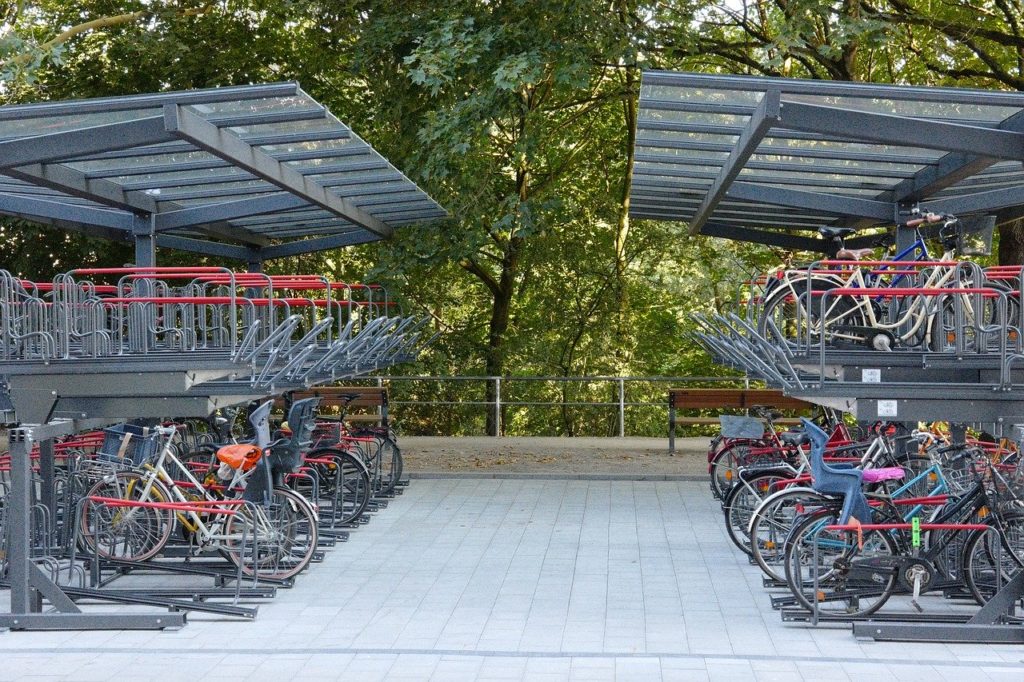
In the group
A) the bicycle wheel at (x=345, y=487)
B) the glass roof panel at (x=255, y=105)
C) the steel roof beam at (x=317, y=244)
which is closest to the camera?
the glass roof panel at (x=255, y=105)

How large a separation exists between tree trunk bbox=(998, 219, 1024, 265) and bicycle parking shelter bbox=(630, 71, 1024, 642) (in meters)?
3.48

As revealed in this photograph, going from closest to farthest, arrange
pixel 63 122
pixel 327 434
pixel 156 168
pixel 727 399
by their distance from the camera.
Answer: pixel 63 122, pixel 156 168, pixel 327 434, pixel 727 399

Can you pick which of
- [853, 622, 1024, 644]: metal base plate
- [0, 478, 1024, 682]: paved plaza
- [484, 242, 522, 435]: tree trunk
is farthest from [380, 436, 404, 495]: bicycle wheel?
[484, 242, 522, 435]: tree trunk

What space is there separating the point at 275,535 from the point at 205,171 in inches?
165

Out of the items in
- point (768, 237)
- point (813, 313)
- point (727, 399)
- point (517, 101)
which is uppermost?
point (517, 101)

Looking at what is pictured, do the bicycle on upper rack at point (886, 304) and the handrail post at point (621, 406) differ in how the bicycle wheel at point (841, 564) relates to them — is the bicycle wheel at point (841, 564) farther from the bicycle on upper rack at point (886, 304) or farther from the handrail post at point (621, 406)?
the handrail post at point (621, 406)

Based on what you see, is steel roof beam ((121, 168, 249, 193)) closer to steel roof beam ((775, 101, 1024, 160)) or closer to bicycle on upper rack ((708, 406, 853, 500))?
bicycle on upper rack ((708, 406, 853, 500))

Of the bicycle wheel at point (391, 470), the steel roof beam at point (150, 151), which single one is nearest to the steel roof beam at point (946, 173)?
the bicycle wheel at point (391, 470)

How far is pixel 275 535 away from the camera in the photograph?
8680 millimetres

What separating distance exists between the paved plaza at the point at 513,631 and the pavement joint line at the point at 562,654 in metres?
0.02

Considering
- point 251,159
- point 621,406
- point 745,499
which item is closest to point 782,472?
point 745,499

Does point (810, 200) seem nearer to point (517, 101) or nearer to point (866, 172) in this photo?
point (866, 172)

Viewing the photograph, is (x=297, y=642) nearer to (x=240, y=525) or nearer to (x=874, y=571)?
(x=240, y=525)

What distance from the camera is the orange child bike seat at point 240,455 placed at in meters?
8.90
